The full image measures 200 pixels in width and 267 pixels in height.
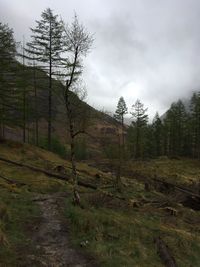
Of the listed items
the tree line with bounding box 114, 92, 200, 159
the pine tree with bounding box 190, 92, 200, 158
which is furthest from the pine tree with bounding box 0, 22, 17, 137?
the pine tree with bounding box 190, 92, 200, 158

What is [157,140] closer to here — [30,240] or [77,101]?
[77,101]

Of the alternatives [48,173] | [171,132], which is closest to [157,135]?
[171,132]

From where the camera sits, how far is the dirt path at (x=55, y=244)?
33.9ft

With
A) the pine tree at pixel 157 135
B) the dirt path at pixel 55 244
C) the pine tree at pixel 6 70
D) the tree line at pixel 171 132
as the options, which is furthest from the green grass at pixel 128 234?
the pine tree at pixel 157 135

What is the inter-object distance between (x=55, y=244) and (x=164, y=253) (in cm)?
402

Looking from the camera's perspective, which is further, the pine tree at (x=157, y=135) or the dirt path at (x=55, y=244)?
the pine tree at (x=157, y=135)

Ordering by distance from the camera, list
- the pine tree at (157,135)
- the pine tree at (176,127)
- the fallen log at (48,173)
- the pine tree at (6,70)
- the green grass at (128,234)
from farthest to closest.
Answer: the pine tree at (157,135), the pine tree at (176,127), the pine tree at (6,70), the fallen log at (48,173), the green grass at (128,234)

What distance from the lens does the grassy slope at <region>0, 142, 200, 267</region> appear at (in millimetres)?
11242

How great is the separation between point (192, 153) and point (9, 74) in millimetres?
52353

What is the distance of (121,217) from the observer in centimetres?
1559

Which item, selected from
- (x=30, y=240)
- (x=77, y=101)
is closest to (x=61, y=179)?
(x=77, y=101)

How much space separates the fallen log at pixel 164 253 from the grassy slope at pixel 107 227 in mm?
235

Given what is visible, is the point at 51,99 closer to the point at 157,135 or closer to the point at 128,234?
the point at 128,234

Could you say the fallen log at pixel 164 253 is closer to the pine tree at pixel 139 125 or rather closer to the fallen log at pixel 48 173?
the fallen log at pixel 48 173
